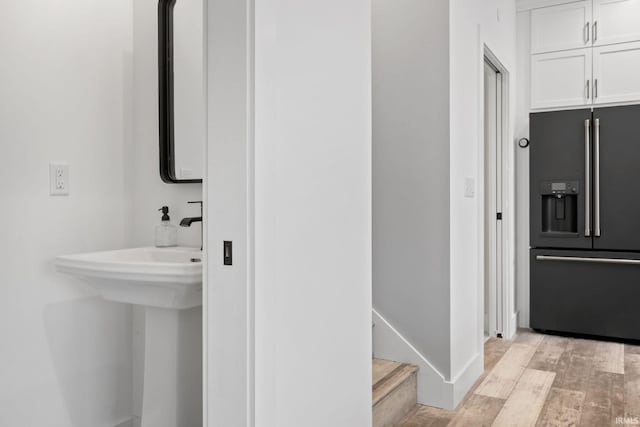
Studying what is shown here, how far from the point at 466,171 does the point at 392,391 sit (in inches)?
48.0

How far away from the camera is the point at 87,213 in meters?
2.04

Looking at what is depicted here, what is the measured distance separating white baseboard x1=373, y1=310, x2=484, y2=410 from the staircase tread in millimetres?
41

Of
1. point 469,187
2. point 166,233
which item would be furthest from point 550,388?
point 166,233

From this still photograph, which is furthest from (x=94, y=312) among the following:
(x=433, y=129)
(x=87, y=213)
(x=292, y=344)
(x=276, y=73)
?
Result: (x=433, y=129)

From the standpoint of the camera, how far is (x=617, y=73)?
149 inches

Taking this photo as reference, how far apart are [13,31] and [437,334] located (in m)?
2.21

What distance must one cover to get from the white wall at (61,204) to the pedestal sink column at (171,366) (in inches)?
17.9

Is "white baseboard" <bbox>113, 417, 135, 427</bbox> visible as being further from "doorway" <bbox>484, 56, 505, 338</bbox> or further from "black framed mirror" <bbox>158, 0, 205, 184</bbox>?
"doorway" <bbox>484, 56, 505, 338</bbox>

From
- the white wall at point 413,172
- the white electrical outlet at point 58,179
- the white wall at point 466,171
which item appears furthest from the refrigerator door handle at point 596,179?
the white electrical outlet at point 58,179

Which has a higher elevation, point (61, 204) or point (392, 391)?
point (61, 204)

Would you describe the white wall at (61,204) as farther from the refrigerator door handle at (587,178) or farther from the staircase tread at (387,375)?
the refrigerator door handle at (587,178)

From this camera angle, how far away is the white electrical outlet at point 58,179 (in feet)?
6.21

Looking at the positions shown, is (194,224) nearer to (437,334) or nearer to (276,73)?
(276,73)

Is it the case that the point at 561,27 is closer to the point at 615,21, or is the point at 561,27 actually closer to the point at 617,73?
the point at 615,21
